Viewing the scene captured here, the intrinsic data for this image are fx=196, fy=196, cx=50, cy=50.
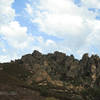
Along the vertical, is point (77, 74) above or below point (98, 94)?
above

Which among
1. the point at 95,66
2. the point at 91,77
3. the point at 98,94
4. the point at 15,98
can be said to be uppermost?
the point at 95,66

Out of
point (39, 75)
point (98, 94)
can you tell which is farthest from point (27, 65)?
point (98, 94)

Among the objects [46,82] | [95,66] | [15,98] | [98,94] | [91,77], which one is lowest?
[15,98]

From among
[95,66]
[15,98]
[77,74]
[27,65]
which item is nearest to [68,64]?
[77,74]

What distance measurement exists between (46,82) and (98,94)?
32.9 m

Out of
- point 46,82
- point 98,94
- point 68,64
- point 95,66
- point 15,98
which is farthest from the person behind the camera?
point 68,64

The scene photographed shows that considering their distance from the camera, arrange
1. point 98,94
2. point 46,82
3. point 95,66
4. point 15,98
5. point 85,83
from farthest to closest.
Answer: point 95,66 < point 85,83 < point 46,82 < point 98,94 < point 15,98

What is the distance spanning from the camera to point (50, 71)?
16888 centimetres

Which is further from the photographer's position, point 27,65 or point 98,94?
point 27,65

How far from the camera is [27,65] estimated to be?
544ft

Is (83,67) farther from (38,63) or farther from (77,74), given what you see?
(38,63)

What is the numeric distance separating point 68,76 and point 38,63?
28761 mm

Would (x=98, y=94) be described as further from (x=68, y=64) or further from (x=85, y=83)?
(x=68, y=64)

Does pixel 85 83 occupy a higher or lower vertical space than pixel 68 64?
lower
